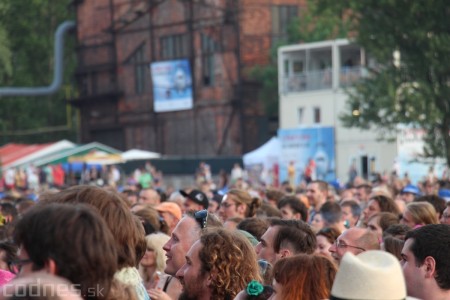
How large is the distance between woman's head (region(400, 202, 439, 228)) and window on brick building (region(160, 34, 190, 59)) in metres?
61.7

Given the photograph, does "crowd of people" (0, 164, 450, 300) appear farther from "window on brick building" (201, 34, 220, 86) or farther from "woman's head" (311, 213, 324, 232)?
"window on brick building" (201, 34, 220, 86)

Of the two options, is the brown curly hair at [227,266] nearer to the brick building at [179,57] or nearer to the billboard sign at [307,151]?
the billboard sign at [307,151]

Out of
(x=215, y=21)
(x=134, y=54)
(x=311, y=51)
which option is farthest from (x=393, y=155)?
(x=134, y=54)

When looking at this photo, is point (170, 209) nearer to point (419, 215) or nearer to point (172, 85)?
point (419, 215)

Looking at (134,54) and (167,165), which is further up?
(134,54)

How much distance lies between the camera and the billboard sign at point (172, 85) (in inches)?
2872

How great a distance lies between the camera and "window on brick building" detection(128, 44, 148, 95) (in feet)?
252

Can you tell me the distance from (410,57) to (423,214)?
3166 centimetres

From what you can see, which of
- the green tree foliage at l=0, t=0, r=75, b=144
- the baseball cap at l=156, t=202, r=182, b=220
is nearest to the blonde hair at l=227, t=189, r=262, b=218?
the baseball cap at l=156, t=202, r=182, b=220

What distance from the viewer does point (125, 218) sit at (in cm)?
604

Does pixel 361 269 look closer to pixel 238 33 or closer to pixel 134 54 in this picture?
pixel 238 33

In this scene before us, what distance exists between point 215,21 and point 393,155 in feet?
49.5

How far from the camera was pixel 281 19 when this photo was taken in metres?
73.5

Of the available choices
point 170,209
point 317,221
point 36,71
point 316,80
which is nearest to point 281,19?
point 316,80
